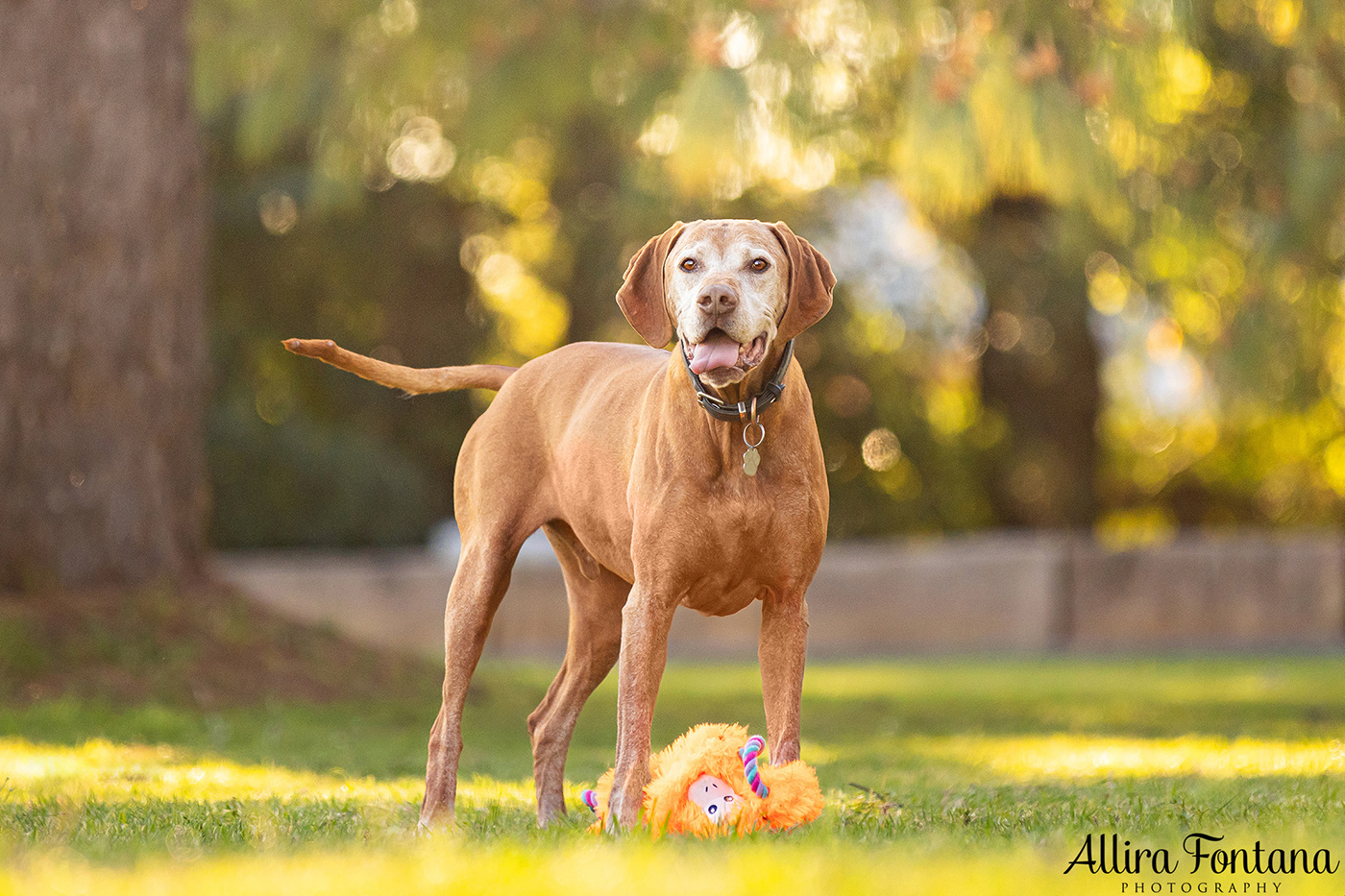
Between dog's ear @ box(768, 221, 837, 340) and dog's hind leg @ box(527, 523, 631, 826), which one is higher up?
dog's ear @ box(768, 221, 837, 340)

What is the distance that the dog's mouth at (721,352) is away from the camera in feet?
12.4

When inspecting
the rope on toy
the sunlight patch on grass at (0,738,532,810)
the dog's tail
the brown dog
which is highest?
the dog's tail

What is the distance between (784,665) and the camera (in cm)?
418

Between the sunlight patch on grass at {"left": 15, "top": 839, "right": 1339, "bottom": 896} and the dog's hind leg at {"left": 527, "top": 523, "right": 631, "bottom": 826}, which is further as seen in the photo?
the dog's hind leg at {"left": 527, "top": 523, "right": 631, "bottom": 826}

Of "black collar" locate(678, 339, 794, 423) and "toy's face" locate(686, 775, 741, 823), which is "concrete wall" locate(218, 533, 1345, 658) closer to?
"black collar" locate(678, 339, 794, 423)

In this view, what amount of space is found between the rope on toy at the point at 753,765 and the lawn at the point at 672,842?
163mm

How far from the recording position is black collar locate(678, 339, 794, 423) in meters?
3.94

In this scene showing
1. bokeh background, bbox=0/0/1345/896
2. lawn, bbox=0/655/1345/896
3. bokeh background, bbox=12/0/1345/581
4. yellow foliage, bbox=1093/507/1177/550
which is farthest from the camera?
yellow foliage, bbox=1093/507/1177/550

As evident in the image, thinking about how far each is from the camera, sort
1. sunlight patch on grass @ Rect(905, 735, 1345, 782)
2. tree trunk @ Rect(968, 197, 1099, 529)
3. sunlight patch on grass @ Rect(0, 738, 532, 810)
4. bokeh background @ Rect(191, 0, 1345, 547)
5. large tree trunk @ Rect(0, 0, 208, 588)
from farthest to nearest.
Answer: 1. tree trunk @ Rect(968, 197, 1099, 529)
2. large tree trunk @ Rect(0, 0, 208, 588)
3. bokeh background @ Rect(191, 0, 1345, 547)
4. sunlight patch on grass @ Rect(905, 735, 1345, 782)
5. sunlight patch on grass @ Rect(0, 738, 532, 810)

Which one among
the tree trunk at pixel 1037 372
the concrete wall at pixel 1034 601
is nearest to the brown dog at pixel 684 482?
the concrete wall at pixel 1034 601

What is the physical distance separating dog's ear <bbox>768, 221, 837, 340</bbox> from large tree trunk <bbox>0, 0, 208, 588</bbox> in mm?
5238

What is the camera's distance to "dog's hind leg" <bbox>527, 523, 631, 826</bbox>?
189 inches

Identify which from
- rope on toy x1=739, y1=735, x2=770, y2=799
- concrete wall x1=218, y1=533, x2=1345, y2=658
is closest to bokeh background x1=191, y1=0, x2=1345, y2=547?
concrete wall x1=218, y1=533, x2=1345, y2=658

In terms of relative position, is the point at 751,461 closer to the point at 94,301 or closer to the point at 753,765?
the point at 753,765
